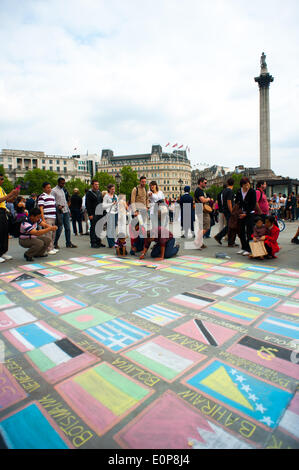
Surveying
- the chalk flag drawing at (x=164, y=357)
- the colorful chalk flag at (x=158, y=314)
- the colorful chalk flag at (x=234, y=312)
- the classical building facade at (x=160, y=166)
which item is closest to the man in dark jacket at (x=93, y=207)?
the colorful chalk flag at (x=158, y=314)

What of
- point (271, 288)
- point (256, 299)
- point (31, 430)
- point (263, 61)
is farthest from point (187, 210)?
point (263, 61)

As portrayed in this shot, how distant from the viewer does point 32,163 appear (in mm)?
106688

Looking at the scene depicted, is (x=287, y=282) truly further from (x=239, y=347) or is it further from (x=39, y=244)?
(x=39, y=244)

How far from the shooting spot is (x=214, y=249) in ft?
26.3

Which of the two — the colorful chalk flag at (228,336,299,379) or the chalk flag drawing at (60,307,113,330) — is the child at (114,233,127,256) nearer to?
the chalk flag drawing at (60,307,113,330)

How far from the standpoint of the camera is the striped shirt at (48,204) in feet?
23.8

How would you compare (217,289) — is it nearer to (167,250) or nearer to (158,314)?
(158,314)

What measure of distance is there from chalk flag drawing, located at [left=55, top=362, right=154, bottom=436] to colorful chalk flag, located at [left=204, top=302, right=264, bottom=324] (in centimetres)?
157

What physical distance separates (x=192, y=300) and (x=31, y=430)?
2.52 meters

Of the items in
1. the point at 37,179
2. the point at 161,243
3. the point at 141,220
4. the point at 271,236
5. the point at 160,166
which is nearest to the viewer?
the point at 271,236

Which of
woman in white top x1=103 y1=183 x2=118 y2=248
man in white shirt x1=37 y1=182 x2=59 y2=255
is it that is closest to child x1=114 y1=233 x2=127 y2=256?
woman in white top x1=103 y1=183 x2=118 y2=248

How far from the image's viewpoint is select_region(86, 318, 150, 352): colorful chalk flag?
2.60 metres

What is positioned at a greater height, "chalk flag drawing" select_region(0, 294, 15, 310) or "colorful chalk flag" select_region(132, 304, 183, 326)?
"chalk flag drawing" select_region(0, 294, 15, 310)
